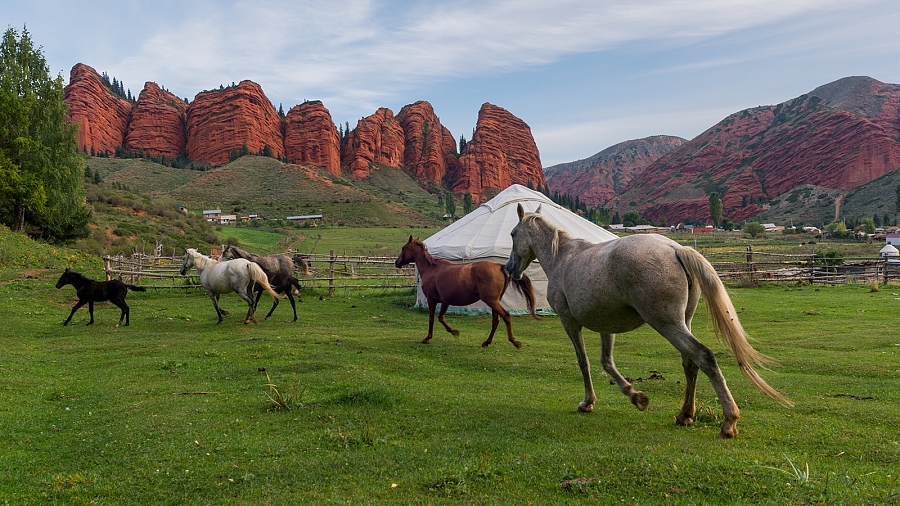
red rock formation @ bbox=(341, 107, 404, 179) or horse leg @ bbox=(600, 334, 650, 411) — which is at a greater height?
red rock formation @ bbox=(341, 107, 404, 179)

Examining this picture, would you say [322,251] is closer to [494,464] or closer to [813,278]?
[813,278]

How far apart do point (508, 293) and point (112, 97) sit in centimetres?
12171

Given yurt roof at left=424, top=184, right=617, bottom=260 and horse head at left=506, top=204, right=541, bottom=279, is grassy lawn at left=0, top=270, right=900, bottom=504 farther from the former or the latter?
yurt roof at left=424, top=184, right=617, bottom=260

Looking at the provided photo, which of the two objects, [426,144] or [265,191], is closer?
[265,191]

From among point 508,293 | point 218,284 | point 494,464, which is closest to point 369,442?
point 494,464

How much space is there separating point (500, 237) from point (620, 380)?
33.8 ft

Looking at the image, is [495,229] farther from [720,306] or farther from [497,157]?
[497,157]

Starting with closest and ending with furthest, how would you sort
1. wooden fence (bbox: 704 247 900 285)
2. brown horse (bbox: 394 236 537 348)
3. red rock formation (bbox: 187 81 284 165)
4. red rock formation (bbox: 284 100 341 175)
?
brown horse (bbox: 394 236 537 348)
wooden fence (bbox: 704 247 900 285)
red rock formation (bbox: 187 81 284 165)
red rock formation (bbox: 284 100 341 175)

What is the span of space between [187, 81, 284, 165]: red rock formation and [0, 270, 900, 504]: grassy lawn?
10182 cm

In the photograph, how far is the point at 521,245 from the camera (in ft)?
20.5

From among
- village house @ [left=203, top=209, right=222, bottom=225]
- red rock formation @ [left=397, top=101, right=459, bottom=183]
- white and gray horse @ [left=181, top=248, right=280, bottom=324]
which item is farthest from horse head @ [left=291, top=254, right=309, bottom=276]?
red rock formation @ [left=397, top=101, right=459, bottom=183]

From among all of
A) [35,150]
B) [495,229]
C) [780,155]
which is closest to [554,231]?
[495,229]

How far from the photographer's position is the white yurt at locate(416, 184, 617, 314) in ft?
47.7

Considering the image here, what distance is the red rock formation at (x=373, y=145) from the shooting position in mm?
114625
